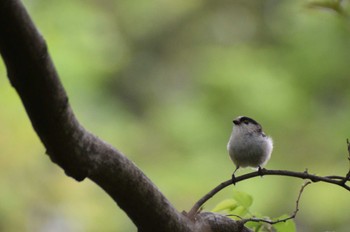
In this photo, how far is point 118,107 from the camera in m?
5.68

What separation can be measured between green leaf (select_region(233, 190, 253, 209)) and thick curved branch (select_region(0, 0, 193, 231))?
317mm

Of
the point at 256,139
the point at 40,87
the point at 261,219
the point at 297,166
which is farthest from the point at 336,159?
the point at 40,87

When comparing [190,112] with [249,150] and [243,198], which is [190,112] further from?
[243,198]

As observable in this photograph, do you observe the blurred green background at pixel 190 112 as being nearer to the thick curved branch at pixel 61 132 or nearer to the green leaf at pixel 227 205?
the green leaf at pixel 227 205

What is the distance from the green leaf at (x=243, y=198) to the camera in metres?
1.61

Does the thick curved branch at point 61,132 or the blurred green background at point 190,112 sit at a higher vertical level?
the blurred green background at point 190,112

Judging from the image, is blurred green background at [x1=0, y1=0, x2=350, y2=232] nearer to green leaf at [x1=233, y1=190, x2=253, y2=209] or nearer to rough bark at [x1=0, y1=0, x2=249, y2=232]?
green leaf at [x1=233, y1=190, x2=253, y2=209]

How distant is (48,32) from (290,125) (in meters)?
2.01

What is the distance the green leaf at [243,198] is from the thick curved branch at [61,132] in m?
0.32

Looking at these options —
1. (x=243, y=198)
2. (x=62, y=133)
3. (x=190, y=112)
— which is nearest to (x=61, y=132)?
(x=62, y=133)

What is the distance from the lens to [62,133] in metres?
1.00

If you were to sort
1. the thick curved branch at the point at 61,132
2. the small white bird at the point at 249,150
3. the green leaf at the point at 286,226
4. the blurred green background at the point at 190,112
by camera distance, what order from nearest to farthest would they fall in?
the thick curved branch at the point at 61,132 < the green leaf at the point at 286,226 < the small white bird at the point at 249,150 < the blurred green background at the point at 190,112

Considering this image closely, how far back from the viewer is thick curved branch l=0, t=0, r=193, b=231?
0.88 meters

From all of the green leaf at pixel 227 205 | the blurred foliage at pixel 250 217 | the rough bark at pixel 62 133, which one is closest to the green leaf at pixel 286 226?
the blurred foliage at pixel 250 217
